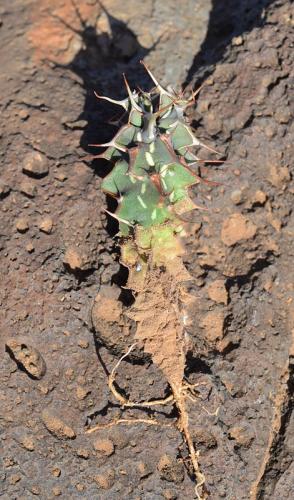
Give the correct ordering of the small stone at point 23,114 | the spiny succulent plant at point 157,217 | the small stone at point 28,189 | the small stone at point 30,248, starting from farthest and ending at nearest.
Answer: the small stone at point 23,114, the small stone at point 28,189, the small stone at point 30,248, the spiny succulent plant at point 157,217

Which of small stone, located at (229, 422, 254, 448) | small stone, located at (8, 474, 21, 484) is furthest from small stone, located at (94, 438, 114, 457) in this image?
small stone, located at (229, 422, 254, 448)

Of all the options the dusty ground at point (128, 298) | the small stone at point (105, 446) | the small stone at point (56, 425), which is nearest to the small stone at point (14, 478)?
the dusty ground at point (128, 298)

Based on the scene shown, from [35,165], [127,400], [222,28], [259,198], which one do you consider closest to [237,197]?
[259,198]

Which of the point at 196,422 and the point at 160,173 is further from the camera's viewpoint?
the point at 196,422

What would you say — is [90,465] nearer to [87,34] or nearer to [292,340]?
[292,340]

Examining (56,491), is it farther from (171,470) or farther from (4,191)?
(4,191)

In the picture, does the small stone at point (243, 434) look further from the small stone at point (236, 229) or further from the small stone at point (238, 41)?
the small stone at point (238, 41)

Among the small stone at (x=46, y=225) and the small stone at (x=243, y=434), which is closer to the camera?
the small stone at (x=243, y=434)

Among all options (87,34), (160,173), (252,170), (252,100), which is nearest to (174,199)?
(160,173)
